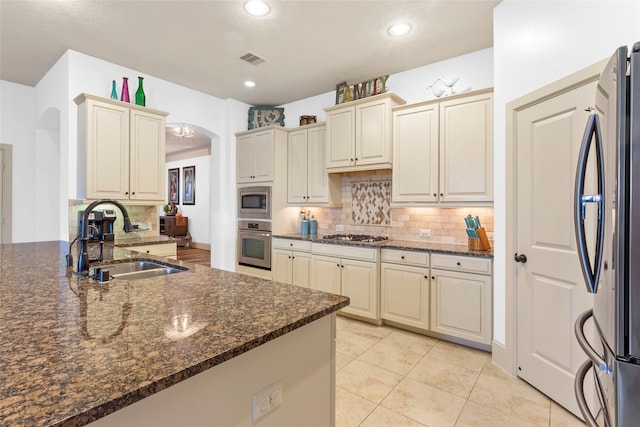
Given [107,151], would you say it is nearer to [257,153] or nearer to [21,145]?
[257,153]

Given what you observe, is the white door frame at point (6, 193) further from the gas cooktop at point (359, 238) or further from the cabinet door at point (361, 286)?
the cabinet door at point (361, 286)

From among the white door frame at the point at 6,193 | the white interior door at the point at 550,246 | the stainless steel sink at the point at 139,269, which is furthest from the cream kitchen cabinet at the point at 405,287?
the white door frame at the point at 6,193

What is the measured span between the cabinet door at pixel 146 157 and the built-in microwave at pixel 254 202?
1175 mm

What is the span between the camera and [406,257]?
10.1ft

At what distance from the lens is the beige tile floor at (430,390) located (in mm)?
1860

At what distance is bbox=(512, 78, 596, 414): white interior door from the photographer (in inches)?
73.7

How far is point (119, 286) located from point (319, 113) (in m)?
3.58

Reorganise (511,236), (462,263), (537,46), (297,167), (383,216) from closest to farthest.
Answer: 1. (537,46)
2. (511,236)
3. (462,263)
4. (383,216)
5. (297,167)

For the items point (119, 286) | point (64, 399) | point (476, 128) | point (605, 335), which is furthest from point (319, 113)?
point (64, 399)

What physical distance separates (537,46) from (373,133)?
1611 millimetres

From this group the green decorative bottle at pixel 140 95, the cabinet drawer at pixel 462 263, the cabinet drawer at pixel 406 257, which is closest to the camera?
the cabinet drawer at pixel 462 263

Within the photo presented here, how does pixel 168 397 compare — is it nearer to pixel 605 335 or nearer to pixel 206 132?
pixel 605 335

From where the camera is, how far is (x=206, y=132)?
456 centimetres

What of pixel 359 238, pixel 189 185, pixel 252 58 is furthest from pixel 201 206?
pixel 359 238
